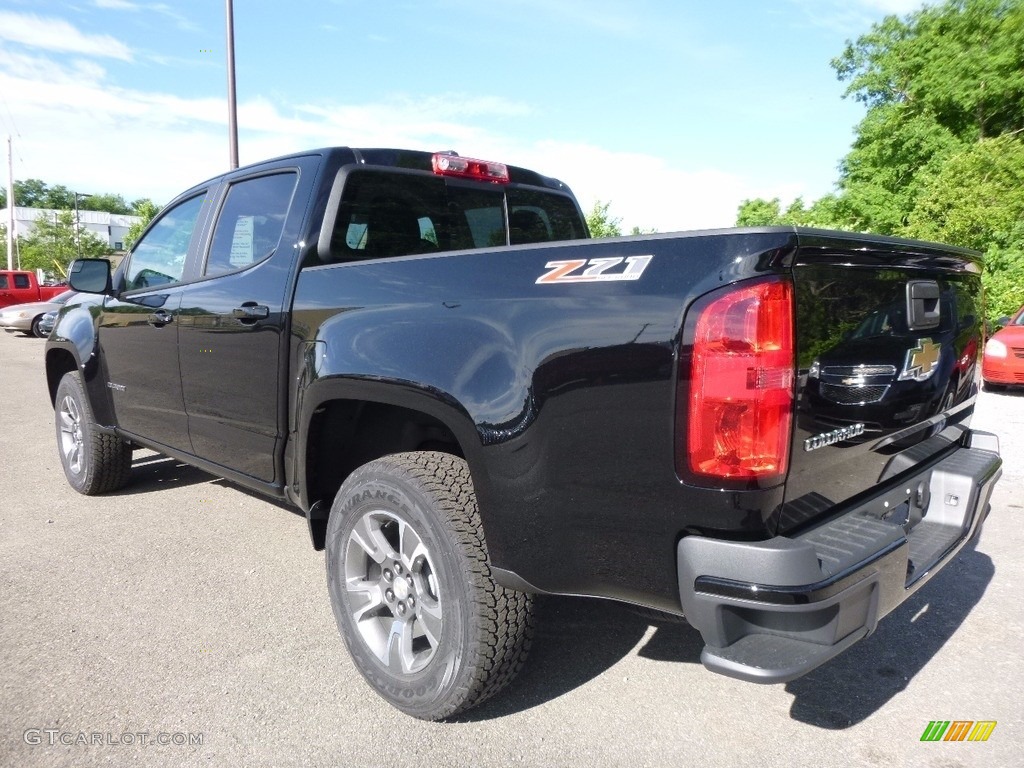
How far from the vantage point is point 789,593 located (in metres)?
1.75

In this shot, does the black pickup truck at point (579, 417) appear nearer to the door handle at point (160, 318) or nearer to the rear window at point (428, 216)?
A: the rear window at point (428, 216)

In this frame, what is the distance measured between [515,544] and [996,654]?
209 cm

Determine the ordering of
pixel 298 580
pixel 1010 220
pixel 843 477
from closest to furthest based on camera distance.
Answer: pixel 843 477
pixel 298 580
pixel 1010 220

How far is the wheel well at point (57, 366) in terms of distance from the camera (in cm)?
523

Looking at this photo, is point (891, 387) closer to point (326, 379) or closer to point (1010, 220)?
point (326, 379)

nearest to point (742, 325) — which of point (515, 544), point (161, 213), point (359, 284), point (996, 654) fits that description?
point (515, 544)

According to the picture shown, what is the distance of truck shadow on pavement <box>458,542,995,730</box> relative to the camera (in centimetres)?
263

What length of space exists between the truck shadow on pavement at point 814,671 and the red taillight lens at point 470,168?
6.42ft

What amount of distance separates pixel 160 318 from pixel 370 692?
220 centimetres

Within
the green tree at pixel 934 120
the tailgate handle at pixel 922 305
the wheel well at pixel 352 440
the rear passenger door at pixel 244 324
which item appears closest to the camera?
the tailgate handle at pixel 922 305

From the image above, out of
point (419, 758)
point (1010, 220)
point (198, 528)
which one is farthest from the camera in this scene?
point (1010, 220)

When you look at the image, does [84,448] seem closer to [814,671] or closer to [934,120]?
[814,671]

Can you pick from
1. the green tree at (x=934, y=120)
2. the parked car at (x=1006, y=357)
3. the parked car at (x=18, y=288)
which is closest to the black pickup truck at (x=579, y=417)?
the parked car at (x=1006, y=357)

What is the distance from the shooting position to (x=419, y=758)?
2348 mm
